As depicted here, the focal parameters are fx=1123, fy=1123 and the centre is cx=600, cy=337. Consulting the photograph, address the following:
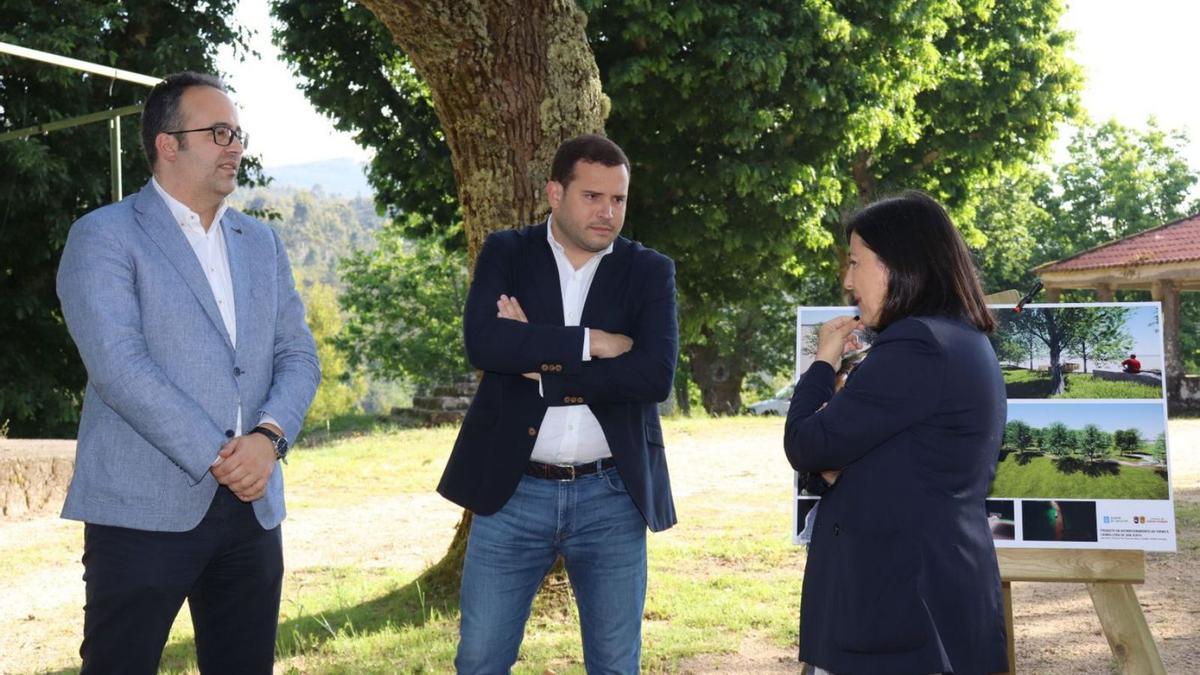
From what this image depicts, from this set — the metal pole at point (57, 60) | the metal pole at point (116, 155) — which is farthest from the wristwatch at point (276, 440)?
the metal pole at point (116, 155)

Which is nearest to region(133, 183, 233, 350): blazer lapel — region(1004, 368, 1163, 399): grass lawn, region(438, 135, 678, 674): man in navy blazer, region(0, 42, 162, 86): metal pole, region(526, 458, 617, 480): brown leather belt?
region(438, 135, 678, 674): man in navy blazer

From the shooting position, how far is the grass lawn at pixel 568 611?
6254 millimetres

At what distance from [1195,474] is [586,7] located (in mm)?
10106

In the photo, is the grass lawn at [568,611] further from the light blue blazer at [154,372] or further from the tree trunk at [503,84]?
the light blue blazer at [154,372]

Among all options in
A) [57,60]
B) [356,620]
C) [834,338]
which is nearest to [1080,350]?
[834,338]

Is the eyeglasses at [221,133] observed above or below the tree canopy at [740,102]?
below

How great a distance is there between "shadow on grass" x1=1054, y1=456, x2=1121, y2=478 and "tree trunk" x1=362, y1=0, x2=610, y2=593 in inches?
132

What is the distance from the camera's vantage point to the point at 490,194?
6.76m

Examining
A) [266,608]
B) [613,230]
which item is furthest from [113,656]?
[613,230]

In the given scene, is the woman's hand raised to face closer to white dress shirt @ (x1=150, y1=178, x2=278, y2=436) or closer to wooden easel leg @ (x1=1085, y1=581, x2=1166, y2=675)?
white dress shirt @ (x1=150, y1=178, x2=278, y2=436)

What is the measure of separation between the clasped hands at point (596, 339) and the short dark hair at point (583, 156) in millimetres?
461

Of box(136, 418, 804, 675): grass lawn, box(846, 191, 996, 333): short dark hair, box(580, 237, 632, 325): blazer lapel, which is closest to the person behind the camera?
box(846, 191, 996, 333): short dark hair

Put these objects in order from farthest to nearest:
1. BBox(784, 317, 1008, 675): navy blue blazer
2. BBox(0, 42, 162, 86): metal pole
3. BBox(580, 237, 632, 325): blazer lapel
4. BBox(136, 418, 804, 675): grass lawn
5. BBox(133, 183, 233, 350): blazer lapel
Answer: BBox(0, 42, 162, 86): metal pole < BBox(136, 418, 804, 675): grass lawn < BBox(580, 237, 632, 325): blazer lapel < BBox(133, 183, 233, 350): blazer lapel < BBox(784, 317, 1008, 675): navy blue blazer

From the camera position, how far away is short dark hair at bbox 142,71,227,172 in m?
3.54
